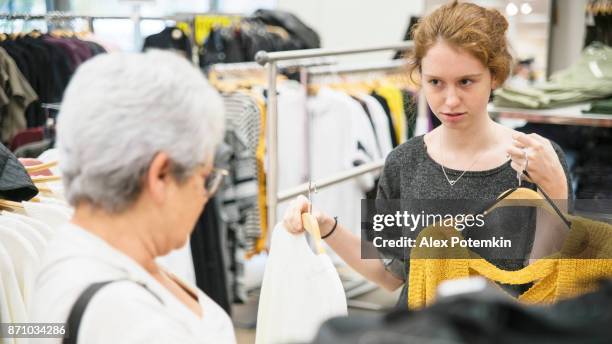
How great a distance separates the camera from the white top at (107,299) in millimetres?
1041

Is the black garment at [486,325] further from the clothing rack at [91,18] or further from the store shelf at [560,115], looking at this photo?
the clothing rack at [91,18]

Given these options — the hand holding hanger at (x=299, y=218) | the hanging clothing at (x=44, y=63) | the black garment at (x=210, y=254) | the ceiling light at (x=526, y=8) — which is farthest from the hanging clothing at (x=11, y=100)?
the ceiling light at (x=526, y=8)

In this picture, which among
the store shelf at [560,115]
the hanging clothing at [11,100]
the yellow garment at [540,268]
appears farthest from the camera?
the hanging clothing at [11,100]

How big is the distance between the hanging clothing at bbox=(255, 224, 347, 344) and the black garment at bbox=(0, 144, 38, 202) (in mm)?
675

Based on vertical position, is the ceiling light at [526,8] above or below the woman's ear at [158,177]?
above

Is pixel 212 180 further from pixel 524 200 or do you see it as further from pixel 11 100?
pixel 11 100

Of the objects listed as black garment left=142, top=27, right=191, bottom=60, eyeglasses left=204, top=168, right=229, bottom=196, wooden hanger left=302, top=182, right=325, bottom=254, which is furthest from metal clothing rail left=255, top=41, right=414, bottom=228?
black garment left=142, top=27, right=191, bottom=60

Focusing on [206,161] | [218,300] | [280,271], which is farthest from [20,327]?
[218,300]

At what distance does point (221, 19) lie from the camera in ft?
19.0

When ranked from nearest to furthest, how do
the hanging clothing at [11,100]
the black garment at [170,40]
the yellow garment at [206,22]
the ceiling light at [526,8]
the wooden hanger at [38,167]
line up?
the wooden hanger at [38,167] → the hanging clothing at [11,100] → the ceiling light at [526,8] → the black garment at [170,40] → the yellow garment at [206,22]

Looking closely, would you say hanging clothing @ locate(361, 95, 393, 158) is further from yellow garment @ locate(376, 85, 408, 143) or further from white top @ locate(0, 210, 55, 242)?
white top @ locate(0, 210, 55, 242)

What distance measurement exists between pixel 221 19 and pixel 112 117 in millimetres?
4902

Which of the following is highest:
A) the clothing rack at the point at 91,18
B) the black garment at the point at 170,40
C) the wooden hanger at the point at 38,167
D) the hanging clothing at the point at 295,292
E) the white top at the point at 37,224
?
the clothing rack at the point at 91,18

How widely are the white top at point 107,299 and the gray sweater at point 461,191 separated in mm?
647
